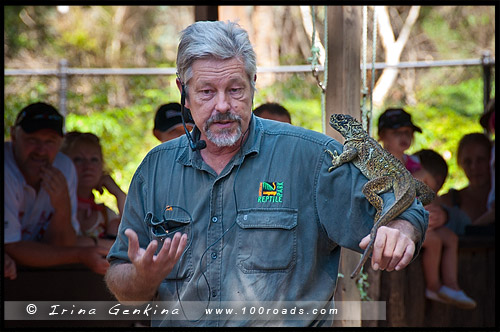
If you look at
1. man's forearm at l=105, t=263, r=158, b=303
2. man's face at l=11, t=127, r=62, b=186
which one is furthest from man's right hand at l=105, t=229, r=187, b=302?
man's face at l=11, t=127, r=62, b=186

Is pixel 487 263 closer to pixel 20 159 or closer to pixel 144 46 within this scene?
pixel 20 159

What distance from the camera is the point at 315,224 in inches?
124

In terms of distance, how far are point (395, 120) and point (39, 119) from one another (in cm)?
305

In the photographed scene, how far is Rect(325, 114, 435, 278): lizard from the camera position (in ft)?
9.90

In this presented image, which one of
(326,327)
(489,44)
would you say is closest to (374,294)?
(326,327)

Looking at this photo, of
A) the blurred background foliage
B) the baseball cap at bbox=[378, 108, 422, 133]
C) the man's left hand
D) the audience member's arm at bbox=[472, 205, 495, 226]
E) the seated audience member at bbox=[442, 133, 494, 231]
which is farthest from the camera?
the blurred background foliage

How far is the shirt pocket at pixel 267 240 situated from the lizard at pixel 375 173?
299 millimetres

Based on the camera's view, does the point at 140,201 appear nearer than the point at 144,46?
Yes

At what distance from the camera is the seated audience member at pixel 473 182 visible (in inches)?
261

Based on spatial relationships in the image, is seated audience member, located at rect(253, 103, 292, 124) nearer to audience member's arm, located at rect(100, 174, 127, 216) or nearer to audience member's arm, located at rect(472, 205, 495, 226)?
audience member's arm, located at rect(100, 174, 127, 216)

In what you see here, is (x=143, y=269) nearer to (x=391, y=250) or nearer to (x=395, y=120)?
(x=391, y=250)

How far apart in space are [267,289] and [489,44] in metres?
14.9

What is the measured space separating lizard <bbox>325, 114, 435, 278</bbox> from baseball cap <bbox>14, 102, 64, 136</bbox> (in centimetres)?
277

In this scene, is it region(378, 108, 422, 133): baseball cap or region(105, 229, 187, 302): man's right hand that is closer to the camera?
region(105, 229, 187, 302): man's right hand
